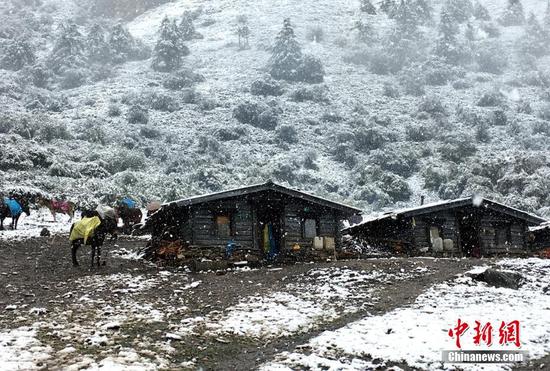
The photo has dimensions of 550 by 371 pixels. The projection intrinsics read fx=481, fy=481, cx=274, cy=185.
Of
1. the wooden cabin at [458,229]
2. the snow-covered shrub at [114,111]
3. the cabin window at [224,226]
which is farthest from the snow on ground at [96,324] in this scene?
the snow-covered shrub at [114,111]

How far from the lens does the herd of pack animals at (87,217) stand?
17.5 meters

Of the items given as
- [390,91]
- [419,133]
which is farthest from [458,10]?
[419,133]

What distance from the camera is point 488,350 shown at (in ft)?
34.6

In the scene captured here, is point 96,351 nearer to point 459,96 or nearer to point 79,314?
point 79,314

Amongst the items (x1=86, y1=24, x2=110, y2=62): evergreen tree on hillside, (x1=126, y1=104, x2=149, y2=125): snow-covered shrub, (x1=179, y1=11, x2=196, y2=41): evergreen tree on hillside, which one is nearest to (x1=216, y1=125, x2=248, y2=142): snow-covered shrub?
(x1=126, y1=104, x2=149, y2=125): snow-covered shrub

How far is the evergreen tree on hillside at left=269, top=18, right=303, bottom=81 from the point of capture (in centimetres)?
9003

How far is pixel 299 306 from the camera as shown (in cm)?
1407

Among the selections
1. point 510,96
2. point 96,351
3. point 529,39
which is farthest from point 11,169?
point 529,39

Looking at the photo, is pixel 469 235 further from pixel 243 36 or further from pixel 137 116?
Answer: pixel 243 36

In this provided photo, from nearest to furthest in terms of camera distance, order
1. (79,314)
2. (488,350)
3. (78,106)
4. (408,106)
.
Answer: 1. (488,350)
2. (79,314)
3. (78,106)
4. (408,106)

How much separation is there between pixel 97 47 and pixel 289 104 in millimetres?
44599

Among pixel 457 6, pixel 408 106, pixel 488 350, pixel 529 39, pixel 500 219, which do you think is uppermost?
pixel 457 6

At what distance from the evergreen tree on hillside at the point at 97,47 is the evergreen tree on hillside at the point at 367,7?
68459 mm

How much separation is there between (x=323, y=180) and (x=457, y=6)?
3483 inches
